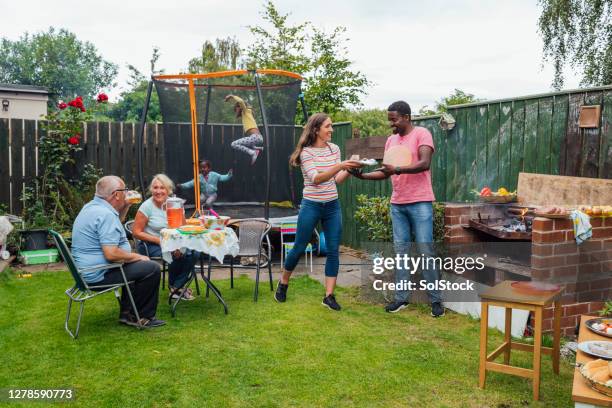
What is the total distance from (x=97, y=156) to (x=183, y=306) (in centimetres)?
398

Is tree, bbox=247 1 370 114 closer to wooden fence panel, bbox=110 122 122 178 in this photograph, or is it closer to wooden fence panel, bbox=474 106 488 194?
wooden fence panel, bbox=110 122 122 178

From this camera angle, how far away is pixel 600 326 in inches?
109

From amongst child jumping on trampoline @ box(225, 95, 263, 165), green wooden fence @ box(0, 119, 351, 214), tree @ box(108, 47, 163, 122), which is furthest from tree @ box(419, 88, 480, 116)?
tree @ box(108, 47, 163, 122)

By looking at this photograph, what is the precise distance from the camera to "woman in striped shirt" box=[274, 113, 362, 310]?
4.65m

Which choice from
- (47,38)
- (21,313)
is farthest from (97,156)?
(47,38)

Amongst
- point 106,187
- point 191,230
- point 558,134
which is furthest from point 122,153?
point 558,134

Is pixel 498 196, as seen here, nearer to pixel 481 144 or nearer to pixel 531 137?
pixel 531 137

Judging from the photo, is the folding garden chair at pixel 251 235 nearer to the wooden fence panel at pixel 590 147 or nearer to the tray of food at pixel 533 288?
the tray of food at pixel 533 288

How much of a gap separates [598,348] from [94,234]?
3346mm

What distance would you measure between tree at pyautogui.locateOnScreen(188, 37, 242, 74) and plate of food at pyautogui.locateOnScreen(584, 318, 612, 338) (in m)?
19.4

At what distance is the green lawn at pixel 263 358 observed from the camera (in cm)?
306

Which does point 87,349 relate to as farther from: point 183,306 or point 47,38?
point 47,38

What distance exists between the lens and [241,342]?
3.98 metres

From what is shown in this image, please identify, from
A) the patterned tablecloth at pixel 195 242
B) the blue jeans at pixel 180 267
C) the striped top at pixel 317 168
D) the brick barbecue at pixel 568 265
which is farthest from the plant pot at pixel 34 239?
the brick barbecue at pixel 568 265
